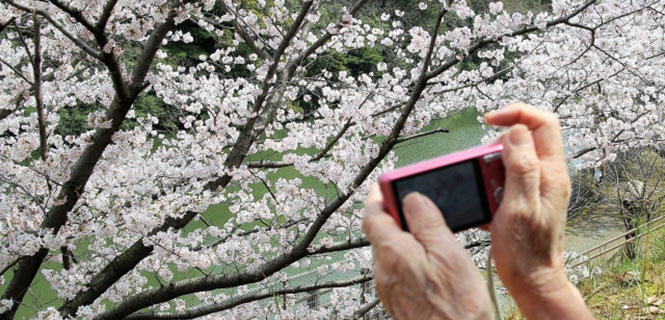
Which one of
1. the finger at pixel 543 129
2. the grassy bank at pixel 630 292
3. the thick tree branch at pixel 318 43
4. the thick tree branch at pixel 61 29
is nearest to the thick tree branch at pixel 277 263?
the thick tree branch at pixel 318 43

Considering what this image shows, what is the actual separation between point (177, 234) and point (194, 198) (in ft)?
0.85

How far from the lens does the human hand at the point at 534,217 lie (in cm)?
75

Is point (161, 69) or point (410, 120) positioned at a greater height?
point (161, 69)

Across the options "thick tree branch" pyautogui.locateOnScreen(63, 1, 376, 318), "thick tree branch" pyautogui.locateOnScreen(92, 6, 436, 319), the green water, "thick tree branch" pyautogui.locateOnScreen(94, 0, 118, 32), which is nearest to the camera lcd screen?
"thick tree branch" pyautogui.locateOnScreen(92, 6, 436, 319)

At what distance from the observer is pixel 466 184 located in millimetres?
805

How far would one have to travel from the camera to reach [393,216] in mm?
754

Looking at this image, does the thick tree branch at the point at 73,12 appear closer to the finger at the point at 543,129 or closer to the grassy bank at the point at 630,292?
the finger at the point at 543,129

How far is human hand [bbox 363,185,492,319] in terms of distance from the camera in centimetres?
71

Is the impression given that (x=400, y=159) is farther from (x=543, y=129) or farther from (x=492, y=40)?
(x=543, y=129)

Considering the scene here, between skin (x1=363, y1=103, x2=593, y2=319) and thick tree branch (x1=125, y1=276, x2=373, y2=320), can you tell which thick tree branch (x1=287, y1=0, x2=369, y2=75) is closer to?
thick tree branch (x1=125, y1=276, x2=373, y2=320)

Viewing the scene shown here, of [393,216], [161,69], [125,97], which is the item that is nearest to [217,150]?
[161,69]

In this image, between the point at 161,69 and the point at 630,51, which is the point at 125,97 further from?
the point at 630,51

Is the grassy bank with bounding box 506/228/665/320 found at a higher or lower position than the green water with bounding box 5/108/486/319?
lower

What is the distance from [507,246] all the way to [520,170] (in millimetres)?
137
